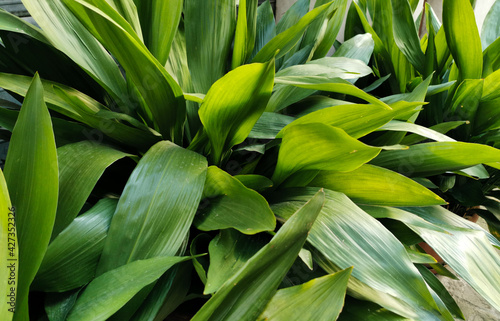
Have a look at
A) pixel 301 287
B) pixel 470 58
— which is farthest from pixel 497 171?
pixel 301 287

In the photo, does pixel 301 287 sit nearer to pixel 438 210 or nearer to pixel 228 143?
pixel 228 143

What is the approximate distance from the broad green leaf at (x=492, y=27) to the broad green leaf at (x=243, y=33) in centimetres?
61

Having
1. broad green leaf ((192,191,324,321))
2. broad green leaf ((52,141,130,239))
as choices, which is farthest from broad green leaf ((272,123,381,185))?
broad green leaf ((52,141,130,239))

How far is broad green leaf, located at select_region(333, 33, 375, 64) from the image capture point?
75 centimetres

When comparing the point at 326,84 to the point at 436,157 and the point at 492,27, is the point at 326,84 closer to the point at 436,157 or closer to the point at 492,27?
the point at 436,157

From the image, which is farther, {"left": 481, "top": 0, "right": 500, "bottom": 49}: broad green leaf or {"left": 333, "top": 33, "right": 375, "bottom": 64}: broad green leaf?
{"left": 481, "top": 0, "right": 500, "bottom": 49}: broad green leaf

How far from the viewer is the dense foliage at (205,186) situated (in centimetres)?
32

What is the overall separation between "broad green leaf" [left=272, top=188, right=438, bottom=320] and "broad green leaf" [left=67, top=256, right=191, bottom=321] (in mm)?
164

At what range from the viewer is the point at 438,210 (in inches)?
22.8

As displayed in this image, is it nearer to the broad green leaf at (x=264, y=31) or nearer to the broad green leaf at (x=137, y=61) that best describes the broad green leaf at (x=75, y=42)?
the broad green leaf at (x=137, y=61)

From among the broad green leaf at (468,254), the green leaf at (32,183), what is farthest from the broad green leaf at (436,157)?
the green leaf at (32,183)

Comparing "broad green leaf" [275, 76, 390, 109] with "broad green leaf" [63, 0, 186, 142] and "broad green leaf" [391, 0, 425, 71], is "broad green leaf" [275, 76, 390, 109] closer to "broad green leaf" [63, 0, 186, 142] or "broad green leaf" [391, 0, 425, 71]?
"broad green leaf" [63, 0, 186, 142]

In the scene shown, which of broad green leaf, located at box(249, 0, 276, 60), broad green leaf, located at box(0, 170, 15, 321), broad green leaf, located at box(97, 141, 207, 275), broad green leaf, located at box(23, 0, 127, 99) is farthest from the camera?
broad green leaf, located at box(249, 0, 276, 60)

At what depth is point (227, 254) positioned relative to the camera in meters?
0.42
